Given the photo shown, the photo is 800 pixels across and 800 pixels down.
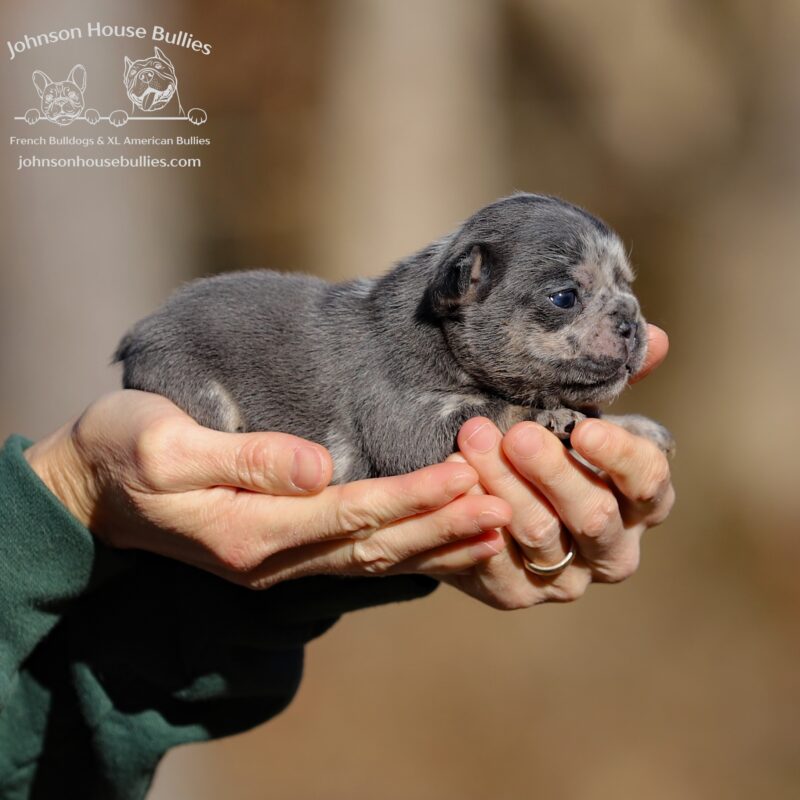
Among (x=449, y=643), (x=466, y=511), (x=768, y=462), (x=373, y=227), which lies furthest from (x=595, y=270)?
(x=373, y=227)

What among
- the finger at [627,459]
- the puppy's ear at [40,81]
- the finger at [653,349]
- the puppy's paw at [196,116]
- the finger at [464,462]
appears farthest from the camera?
the puppy's paw at [196,116]

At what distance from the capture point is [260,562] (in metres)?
2.78

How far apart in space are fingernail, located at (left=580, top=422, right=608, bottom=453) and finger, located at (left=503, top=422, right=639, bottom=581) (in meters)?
0.09

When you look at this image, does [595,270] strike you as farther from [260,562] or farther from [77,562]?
[77,562]

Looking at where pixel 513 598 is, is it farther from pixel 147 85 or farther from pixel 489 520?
pixel 147 85

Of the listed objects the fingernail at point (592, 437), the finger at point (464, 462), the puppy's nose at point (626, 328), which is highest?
the puppy's nose at point (626, 328)

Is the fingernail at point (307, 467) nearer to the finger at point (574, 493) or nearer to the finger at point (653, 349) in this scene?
the finger at point (574, 493)

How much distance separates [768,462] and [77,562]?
6535 millimetres

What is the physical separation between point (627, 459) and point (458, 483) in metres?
0.51

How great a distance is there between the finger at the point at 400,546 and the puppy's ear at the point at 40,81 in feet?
12.1

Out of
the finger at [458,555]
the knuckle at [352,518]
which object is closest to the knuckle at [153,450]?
the knuckle at [352,518]

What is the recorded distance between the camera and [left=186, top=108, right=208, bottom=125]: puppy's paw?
7934mm

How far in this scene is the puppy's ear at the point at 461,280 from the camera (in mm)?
3051

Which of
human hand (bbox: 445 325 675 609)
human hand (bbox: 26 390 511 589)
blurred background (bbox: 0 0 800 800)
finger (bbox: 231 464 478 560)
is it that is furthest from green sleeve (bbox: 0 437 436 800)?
blurred background (bbox: 0 0 800 800)
